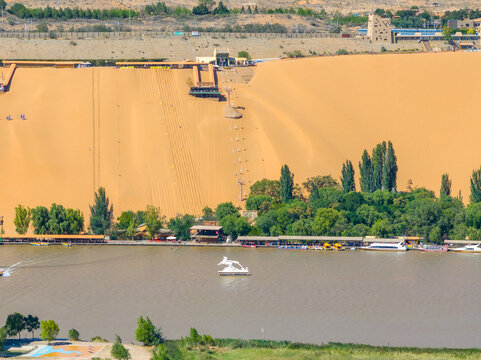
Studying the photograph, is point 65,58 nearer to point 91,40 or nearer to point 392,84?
point 91,40

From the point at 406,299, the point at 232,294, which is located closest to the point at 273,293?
the point at 232,294

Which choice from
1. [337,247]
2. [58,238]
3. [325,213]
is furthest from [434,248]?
[58,238]

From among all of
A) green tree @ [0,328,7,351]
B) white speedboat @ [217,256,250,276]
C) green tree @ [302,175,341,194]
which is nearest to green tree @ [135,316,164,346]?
green tree @ [0,328,7,351]

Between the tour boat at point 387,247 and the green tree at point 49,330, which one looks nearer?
the green tree at point 49,330

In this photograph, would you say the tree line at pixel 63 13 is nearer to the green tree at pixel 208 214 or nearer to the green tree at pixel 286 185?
the green tree at pixel 286 185

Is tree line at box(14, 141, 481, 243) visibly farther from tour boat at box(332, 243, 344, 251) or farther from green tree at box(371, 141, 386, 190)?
tour boat at box(332, 243, 344, 251)

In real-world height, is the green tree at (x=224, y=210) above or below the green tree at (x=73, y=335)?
above

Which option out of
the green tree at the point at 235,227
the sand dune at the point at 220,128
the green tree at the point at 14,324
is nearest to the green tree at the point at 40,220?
the sand dune at the point at 220,128
